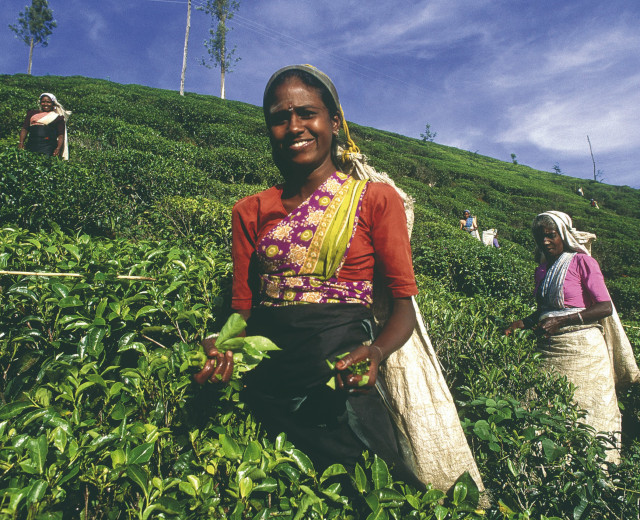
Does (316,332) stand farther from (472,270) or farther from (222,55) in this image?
(222,55)

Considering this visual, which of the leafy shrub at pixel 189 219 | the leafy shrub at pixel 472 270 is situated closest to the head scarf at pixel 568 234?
the leafy shrub at pixel 189 219

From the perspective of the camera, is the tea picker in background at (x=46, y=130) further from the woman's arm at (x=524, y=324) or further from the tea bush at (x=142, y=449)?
the woman's arm at (x=524, y=324)

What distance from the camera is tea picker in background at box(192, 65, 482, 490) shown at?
117cm

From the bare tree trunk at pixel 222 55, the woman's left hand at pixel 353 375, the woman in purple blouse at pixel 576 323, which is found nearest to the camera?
the woman's left hand at pixel 353 375

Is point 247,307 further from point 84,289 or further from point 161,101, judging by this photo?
point 161,101

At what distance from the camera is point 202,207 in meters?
4.79

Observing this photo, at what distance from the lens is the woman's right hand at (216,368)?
1086 mm

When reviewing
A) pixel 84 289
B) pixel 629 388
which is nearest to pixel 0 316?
pixel 84 289

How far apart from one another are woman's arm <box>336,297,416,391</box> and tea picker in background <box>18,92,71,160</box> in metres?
6.89

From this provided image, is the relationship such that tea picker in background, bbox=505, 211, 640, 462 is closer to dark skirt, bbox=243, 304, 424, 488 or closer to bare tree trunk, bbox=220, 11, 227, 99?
dark skirt, bbox=243, 304, 424, 488

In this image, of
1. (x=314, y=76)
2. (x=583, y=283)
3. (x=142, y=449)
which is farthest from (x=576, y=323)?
(x=142, y=449)

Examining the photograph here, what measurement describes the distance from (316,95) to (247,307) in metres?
0.90

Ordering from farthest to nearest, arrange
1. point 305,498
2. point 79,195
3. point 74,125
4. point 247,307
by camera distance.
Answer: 1. point 74,125
2. point 79,195
3. point 247,307
4. point 305,498

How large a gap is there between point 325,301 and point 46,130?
23.1ft
